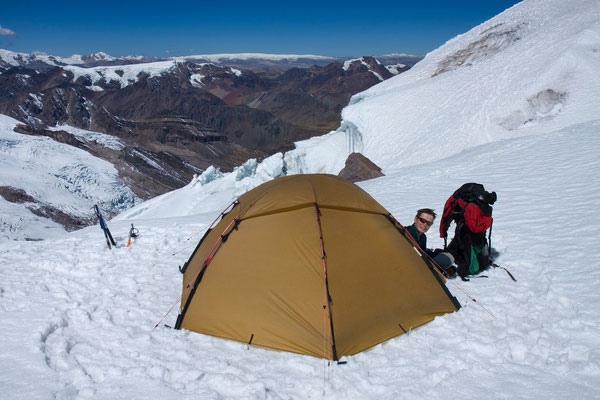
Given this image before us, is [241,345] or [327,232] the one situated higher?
[327,232]

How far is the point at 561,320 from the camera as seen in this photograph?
13.5ft

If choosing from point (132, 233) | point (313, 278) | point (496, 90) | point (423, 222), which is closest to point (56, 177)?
point (132, 233)

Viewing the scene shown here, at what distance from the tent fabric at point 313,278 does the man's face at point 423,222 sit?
0.46m

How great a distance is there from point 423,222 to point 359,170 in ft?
44.4

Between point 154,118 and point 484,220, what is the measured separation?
616 feet

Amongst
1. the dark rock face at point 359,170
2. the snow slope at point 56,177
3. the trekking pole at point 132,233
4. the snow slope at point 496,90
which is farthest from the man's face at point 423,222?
the snow slope at point 56,177

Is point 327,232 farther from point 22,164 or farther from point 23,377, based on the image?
point 22,164

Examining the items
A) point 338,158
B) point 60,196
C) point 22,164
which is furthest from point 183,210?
point 22,164

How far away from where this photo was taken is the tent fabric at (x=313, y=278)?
161 inches

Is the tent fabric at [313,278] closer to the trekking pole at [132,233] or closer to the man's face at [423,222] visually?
the man's face at [423,222]

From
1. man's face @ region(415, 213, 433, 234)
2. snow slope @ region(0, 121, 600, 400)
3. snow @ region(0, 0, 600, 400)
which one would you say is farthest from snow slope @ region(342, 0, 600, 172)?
man's face @ region(415, 213, 433, 234)

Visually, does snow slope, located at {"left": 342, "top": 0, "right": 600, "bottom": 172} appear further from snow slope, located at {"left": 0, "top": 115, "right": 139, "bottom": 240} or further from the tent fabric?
snow slope, located at {"left": 0, "top": 115, "right": 139, "bottom": 240}

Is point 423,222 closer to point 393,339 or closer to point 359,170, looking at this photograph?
point 393,339

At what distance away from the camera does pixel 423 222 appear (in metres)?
5.40
